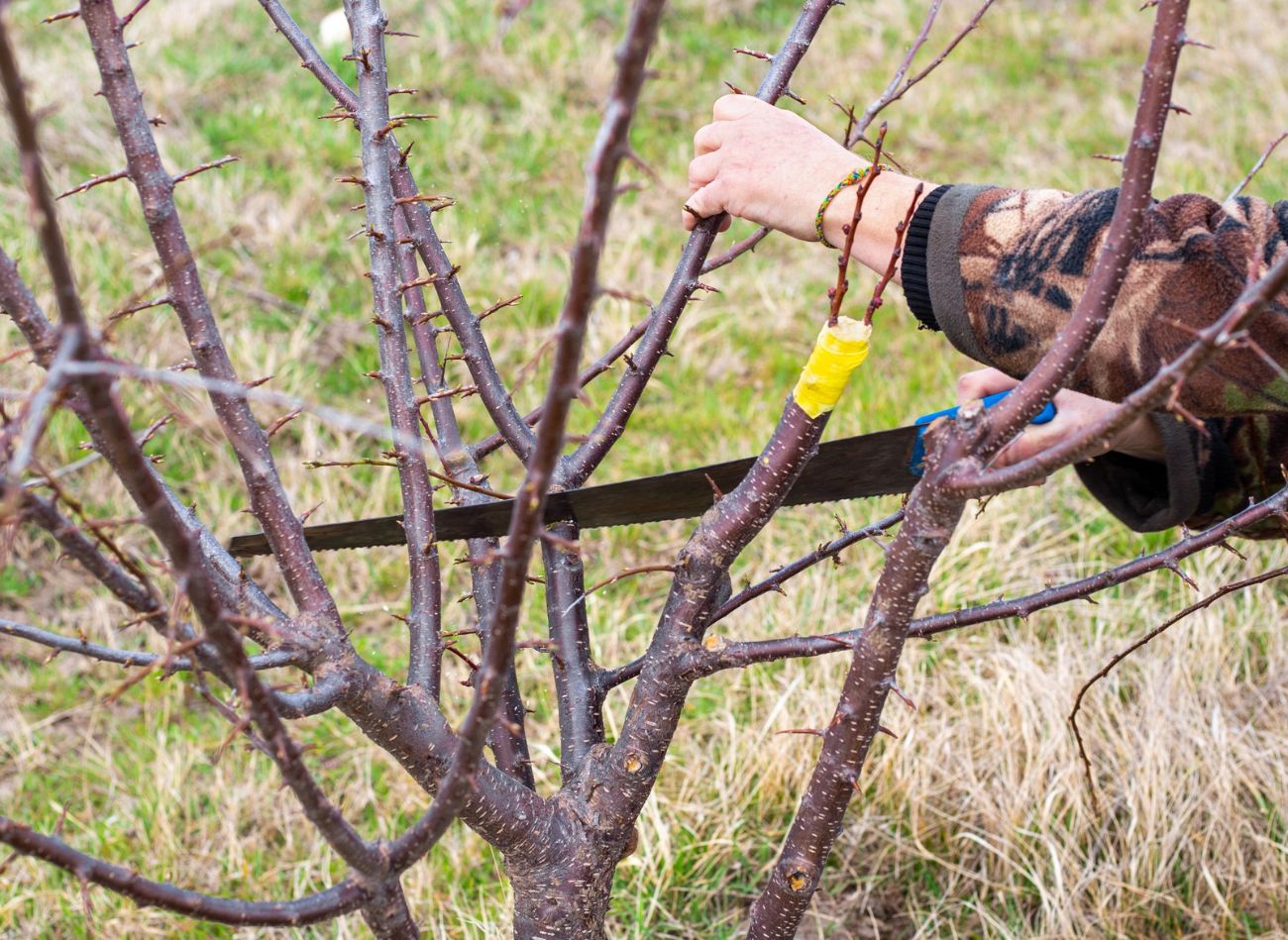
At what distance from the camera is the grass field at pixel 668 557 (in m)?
2.38

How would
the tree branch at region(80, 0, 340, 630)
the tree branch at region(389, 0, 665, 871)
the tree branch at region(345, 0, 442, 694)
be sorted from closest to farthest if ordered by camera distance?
the tree branch at region(389, 0, 665, 871), the tree branch at region(80, 0, 340, 630), the tree branch at region(345, 0, 442, 694)

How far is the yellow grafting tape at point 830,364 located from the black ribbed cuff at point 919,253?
282mm

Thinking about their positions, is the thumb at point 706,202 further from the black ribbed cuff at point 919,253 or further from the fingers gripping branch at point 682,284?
the black ribbed cuff at point 919,253

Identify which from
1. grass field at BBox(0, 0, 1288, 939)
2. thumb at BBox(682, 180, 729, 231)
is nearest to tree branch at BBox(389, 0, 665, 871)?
grass field at BBox(0, 0, 1288, 939)

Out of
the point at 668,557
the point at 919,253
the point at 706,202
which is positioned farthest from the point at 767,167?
the point at 668,557

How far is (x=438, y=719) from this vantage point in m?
1.32

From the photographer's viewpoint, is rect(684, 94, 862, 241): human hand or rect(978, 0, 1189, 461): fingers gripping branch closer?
rect(978, 0, 1189, 461): fingers gripping branch

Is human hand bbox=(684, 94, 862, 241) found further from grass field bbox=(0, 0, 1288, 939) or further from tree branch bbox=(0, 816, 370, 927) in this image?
tree branch bbox=(0, 816, 370, 927)

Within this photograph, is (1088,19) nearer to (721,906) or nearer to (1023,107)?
(1023,107)

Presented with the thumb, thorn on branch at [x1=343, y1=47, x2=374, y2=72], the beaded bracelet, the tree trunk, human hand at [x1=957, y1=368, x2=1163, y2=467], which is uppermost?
thorn on branch at [x1=343, y1=47, x2=374, y2=72]

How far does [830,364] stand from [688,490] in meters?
0.60

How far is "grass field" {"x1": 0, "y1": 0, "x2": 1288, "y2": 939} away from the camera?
2385 millimetres

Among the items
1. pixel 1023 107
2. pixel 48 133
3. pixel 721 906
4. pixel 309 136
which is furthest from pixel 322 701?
pixel 1023 107

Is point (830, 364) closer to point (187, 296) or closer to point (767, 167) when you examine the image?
point (767, 167)
